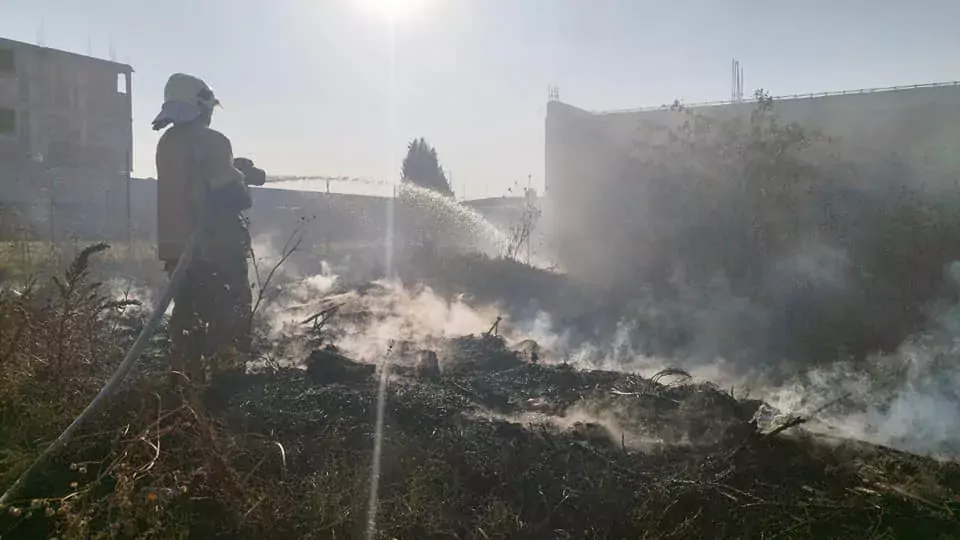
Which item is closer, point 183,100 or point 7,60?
point 183,100

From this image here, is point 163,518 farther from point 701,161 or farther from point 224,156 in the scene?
point 701,161

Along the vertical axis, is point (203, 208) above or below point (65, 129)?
below

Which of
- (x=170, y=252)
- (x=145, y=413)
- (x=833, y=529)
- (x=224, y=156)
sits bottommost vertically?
(x=833, y=529)

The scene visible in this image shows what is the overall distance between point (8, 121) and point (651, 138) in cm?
2174

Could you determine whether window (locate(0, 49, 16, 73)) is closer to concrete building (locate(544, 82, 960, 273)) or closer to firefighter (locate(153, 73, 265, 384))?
concrete building (locate(544, 82, 960, 273))

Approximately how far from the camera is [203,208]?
528cm

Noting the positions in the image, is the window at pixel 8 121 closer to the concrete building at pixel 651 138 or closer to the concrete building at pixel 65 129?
the concrete building at pixel 65 129

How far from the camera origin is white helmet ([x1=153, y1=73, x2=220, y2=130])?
5273 millimetres

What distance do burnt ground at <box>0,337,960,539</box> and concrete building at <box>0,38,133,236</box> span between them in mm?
20950

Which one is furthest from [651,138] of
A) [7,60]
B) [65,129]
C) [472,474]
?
[7,60]

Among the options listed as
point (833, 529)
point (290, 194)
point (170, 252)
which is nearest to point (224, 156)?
point (170, 252)

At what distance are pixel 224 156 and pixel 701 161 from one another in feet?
28.2

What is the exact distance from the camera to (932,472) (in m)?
3.55

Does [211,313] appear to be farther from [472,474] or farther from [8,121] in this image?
[8,121]
